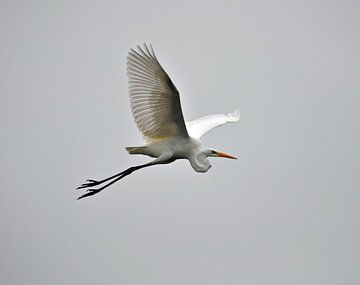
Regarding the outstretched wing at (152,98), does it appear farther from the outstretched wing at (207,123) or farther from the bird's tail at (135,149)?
the outstretched wing at (207,123)

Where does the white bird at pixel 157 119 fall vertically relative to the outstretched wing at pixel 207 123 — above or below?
below

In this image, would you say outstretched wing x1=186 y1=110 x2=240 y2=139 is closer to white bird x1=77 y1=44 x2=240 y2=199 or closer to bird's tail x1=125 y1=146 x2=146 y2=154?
white bird x1=77 y1=44 x2=240 y2=199

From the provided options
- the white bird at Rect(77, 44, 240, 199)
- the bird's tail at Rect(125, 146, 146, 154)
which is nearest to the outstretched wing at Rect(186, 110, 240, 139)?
the white bird at Rect(77, 44, 240, 199)

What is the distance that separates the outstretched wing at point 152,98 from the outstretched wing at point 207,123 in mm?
1136

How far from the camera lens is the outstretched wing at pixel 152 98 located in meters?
11.6

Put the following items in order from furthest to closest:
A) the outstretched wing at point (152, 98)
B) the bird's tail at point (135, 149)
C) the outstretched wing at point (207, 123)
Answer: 1. the outstretched wing at point (207, 123)
2. the bird's tail at point (135, 149)
3. the outstretched wing at point (152, 98)

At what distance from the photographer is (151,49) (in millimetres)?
11266

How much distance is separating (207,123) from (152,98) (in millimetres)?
2975

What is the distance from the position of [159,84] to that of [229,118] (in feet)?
13.8

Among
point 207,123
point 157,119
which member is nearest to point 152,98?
point 157,119

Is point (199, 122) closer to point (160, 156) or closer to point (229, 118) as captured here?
point (229, 118)

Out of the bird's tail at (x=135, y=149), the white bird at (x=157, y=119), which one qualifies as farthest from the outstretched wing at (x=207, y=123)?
the bird's tail at (x=135, y=149)

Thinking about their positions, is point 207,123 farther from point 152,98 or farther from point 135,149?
point 152,98

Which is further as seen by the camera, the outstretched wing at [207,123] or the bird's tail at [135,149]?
the outstretched wing at [207,123]
